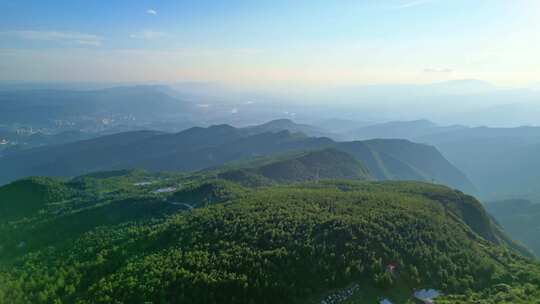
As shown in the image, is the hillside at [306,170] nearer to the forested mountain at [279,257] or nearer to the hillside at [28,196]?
the forested mountain at [279,257]

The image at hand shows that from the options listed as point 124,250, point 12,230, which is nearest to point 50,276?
point 124,250

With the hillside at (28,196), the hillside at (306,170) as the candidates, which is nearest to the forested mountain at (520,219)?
the hillside at (306,170)

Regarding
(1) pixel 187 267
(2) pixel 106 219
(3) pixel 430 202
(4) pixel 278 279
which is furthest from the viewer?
(2) pixel 106 219

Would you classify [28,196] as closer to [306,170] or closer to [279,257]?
[279,257]

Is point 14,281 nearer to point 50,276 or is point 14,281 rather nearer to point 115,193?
point 50,276

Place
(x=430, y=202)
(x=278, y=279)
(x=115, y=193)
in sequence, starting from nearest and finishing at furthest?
(x=278, y=279)
(x=430, y=202)
(x=115, y=193)

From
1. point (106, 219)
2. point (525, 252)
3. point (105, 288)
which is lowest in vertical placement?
point (525, 252)

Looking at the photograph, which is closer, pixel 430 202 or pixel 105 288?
pixel 105 288
